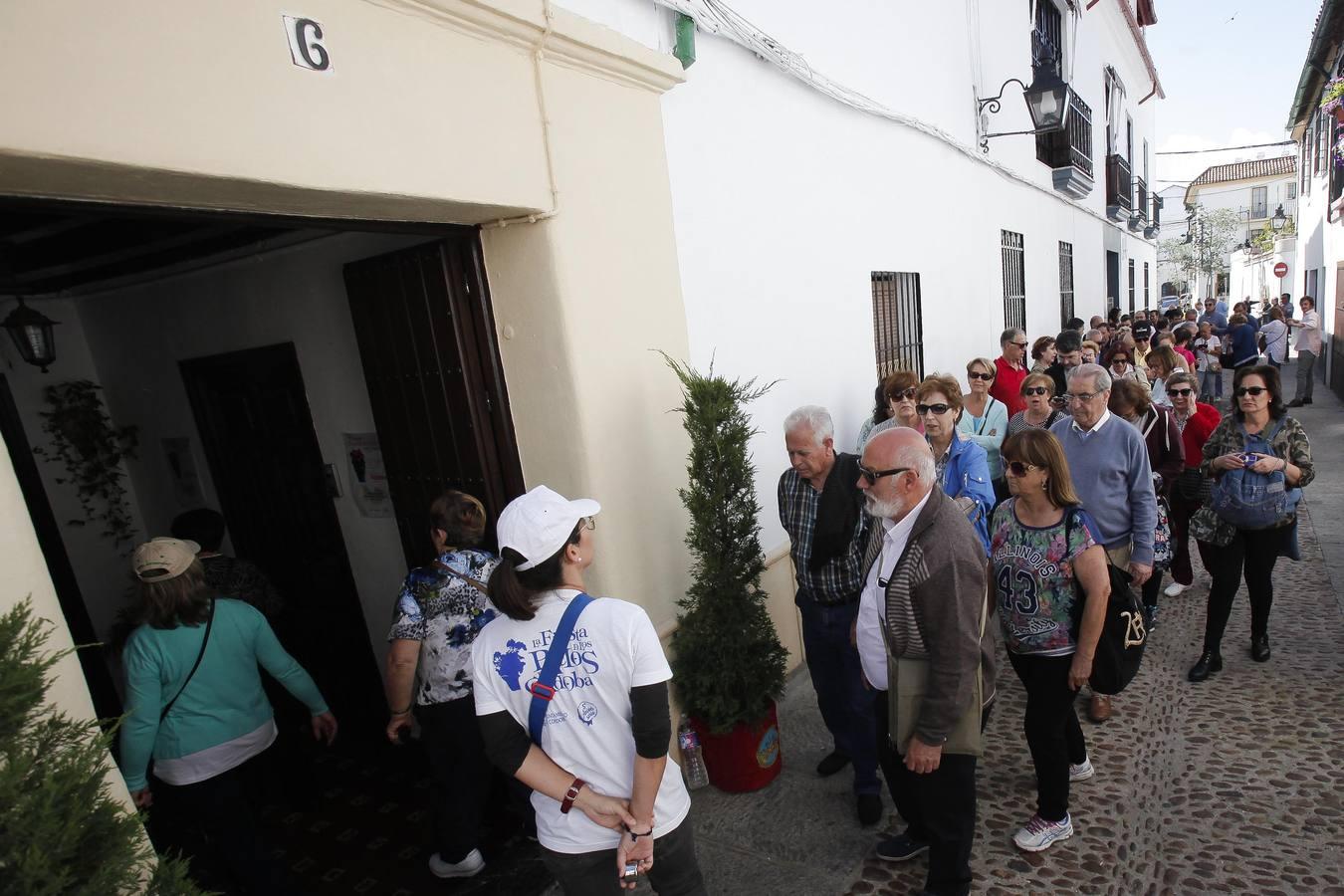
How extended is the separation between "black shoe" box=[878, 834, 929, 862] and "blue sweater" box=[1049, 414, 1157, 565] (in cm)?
170

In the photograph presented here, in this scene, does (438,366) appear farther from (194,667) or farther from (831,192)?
(831,192)

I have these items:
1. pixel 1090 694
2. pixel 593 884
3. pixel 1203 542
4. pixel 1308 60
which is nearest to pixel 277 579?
pixel 593 884

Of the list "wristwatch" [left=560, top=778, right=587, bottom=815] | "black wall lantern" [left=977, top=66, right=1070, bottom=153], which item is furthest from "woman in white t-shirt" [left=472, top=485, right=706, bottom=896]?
"black wall lantern" [left=977, top=66, right=1070, bottom=153]

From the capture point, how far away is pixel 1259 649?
13.9 feet

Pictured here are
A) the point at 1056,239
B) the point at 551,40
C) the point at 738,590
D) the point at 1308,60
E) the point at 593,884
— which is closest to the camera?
the point at 593,884

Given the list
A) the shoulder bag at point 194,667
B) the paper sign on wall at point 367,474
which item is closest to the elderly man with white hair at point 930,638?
the shoulder bag at point 194,667

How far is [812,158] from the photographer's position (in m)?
5.03

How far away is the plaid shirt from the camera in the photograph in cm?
329

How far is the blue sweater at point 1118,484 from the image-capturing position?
3.55 m

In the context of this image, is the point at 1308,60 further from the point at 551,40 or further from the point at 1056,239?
the point at 551,40

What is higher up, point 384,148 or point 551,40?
point 551,40

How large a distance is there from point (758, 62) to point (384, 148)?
2.86 meters

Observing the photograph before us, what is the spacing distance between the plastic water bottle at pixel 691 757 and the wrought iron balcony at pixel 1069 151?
10.7m

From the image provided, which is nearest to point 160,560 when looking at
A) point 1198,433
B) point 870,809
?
point 870,809
